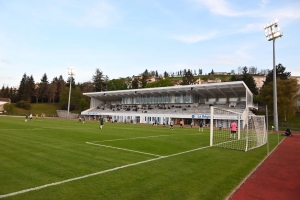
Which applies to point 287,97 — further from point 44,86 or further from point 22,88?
point 22,88

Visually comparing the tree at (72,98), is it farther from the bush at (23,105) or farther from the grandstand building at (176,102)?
the grandstand building at (176,102)

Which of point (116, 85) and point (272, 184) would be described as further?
point (116, 85)

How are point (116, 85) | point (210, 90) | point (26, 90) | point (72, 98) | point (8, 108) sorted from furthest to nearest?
point (116, 85) → point (26, 90) → point (72, 98) → point (8, 108) → point (210, 90)

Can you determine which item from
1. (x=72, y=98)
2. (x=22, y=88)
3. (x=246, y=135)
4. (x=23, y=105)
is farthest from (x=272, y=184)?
(x=22, y=88)

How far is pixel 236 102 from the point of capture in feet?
162

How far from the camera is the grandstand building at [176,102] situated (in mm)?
47628

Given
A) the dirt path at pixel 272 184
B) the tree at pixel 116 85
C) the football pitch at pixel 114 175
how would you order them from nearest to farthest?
the football pitch at pixel 114 175
the dirt path at pixel 272 184
the tree at pixel 116 85

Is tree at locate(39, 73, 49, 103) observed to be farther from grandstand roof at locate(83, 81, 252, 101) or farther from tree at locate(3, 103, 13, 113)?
grandstand roof at locate(83, 81, 252, 101)

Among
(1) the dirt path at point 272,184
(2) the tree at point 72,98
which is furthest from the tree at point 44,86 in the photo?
(1) the dirt path at point 272,184

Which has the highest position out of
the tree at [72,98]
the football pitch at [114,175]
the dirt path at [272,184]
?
the tree at [72,98]

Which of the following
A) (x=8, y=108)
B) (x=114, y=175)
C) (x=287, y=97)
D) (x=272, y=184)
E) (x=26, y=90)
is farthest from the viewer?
(x=26, y=90)

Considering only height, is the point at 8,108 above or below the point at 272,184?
above

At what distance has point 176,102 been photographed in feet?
193

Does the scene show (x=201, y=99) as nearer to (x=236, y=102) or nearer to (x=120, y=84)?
(x=236, y=102)
